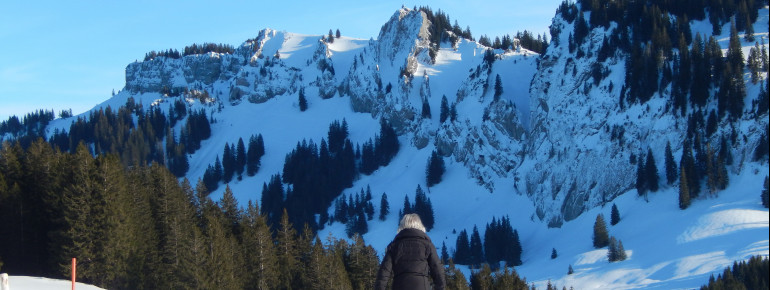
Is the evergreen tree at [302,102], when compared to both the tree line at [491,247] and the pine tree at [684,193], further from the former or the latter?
the pine tree at [684,193]

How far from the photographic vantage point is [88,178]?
47469 mm

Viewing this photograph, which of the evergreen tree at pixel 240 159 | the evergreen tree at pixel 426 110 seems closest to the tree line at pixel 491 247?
the evergreen tree at pixel 426 110

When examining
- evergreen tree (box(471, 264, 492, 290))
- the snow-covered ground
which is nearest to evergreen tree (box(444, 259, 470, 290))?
evergreen tree (box(471, 264, 492, 290))

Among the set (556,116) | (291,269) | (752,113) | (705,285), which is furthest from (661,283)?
(556,116)

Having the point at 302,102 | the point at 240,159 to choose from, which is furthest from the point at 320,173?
the point at 302,102

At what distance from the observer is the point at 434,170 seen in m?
145

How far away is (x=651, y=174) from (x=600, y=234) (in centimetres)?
1236

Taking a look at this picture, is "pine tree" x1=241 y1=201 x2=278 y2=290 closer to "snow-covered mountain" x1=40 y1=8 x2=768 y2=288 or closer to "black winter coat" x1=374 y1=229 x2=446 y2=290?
"black winter coat" x1=374 y1=229 x2=446 y2=290

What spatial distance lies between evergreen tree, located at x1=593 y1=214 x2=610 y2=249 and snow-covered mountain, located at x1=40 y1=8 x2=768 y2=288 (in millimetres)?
1581

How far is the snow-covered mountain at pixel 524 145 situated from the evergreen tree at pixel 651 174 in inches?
95.7

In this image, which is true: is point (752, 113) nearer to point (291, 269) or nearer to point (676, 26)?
point (676, 26)

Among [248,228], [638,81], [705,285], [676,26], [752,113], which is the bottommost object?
[705,285]

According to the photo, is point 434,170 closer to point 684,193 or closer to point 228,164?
point 228,164

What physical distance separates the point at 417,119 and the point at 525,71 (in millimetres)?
24800
